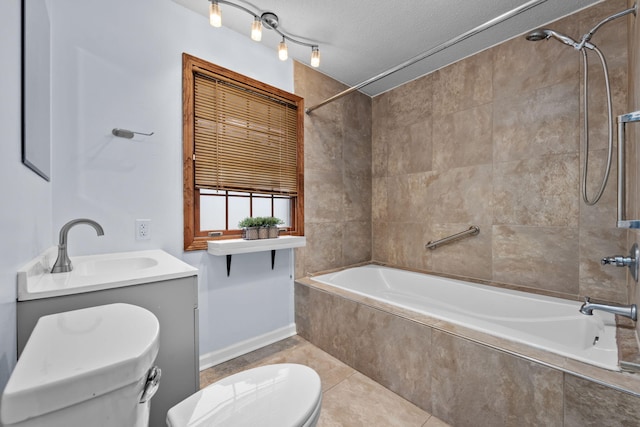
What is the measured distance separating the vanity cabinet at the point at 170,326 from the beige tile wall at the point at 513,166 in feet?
7.32

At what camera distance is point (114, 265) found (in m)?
1.38

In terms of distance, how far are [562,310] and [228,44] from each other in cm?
304

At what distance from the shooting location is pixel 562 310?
1.75 meters

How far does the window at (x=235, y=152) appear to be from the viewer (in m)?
1.87

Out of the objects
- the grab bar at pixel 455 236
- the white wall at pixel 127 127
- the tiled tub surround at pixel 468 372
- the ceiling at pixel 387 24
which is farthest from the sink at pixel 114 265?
the grab bar at pixel 455 236

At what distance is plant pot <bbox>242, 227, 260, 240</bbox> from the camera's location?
6.61 feet

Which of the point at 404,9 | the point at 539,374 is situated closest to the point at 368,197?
the point at 404,9

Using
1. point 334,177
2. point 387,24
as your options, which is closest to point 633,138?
point 387,24

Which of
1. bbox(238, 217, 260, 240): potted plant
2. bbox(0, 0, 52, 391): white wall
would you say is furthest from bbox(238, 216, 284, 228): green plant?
bbox(0, 0, 52, 391): white wall

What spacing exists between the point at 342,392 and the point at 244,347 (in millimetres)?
867

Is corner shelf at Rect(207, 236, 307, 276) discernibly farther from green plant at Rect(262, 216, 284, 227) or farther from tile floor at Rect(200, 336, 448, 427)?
tile floor at Rect(200, 336, 448, 427)

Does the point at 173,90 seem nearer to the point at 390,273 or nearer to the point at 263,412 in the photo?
the point at 263,412

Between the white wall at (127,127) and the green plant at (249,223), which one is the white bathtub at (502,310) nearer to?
the green plant at (249,223)

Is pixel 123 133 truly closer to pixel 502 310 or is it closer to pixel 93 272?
pixel 93 272
